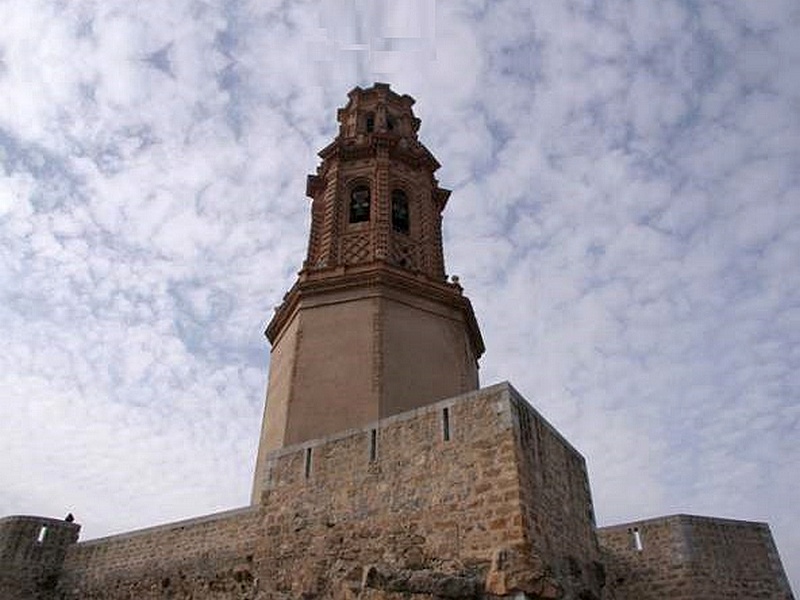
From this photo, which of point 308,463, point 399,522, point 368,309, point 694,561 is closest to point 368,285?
point 368,309

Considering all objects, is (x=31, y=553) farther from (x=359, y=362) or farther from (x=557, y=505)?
(x=557, y=505)

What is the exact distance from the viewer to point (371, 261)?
49.8 feet

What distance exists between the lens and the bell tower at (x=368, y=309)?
13.3m

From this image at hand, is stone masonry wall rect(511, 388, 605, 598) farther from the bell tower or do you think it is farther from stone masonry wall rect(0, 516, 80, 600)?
stone masonry wall rect(0, 516, 80, 600)

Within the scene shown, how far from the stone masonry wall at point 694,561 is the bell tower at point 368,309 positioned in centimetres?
458

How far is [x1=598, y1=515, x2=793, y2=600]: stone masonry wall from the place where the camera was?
1220cm

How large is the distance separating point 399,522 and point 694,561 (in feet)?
23.2

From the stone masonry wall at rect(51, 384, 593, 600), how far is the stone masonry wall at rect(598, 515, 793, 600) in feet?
14.9

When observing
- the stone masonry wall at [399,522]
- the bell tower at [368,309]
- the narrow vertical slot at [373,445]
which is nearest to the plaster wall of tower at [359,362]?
the bell tower at [368,309]

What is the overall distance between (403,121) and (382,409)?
11012 mm

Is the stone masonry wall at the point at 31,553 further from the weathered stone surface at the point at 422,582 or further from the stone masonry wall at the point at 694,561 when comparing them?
the stone masonry wall at the point at 694,561

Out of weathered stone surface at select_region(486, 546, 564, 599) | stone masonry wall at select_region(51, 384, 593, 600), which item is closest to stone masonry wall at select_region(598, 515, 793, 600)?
stone masonry wall at select_region(51, 384, 593, 600)

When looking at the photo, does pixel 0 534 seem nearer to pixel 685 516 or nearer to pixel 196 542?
pixel 196 542

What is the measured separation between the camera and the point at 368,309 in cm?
1448
